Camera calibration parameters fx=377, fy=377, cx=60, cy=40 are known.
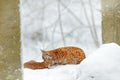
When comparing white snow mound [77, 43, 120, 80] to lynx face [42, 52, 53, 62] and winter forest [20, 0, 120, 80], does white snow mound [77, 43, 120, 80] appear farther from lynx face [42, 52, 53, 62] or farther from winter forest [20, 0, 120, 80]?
winter forest [20, 0, 120, 80]

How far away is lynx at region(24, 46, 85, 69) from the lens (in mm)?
5066

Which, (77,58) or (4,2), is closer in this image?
(4,2)

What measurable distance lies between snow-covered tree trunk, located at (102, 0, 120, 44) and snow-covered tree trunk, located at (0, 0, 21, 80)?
171 centimetres

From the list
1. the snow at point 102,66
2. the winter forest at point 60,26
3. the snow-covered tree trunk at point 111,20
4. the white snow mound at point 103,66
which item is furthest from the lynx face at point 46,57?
the white snow mound at point 103,66

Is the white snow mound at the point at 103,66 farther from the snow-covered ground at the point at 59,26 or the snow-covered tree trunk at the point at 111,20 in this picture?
the snow-covered ground at the point at 59,26

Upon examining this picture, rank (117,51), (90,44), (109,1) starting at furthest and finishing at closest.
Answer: (90,44), (109,1), (117,51)

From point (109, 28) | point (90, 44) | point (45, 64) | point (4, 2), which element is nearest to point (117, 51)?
point (4, 2)

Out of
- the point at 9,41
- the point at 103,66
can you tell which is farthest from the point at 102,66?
the point at 9,41

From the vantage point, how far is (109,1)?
15.2 feet

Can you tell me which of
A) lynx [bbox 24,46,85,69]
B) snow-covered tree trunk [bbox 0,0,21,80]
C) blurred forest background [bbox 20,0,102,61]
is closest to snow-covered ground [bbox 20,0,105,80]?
blurred forest background [bbox 20,0,102,61]

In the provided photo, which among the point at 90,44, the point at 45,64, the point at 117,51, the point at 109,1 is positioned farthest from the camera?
the point at 90,44

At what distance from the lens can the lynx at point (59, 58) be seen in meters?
5.07

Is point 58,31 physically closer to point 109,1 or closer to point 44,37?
point 44,37

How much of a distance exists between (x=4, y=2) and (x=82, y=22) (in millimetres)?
4319
